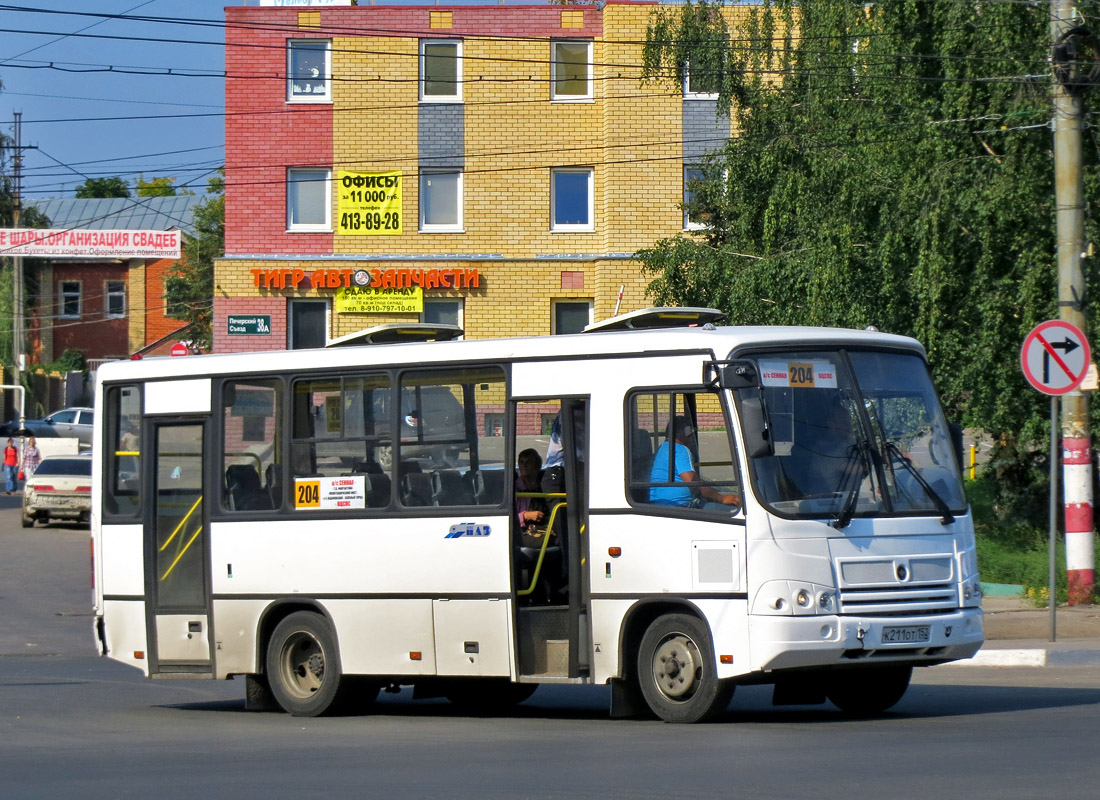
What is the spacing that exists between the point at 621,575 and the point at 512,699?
2.96m

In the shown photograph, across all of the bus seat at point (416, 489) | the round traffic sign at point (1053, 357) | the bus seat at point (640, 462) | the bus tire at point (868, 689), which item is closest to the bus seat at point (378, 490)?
the bus seat at point (416, 489)

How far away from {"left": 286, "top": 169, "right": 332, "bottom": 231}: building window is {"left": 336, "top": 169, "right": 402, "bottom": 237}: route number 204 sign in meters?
0.37

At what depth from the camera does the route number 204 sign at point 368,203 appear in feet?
120

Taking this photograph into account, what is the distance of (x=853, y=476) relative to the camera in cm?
988

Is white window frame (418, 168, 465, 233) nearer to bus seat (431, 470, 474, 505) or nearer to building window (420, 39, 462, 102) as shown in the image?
building window (420, 39, 462, 102)

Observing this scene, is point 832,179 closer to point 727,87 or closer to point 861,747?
point 727,87

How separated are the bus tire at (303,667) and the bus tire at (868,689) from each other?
12.6 ft

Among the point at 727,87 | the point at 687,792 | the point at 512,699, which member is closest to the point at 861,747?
the point at 687,792

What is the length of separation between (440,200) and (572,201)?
3195mm

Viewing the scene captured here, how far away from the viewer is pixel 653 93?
35969 millimetres

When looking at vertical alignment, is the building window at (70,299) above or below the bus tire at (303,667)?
above

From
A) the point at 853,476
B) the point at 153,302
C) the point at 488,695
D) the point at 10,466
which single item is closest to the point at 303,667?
the point at 488,695

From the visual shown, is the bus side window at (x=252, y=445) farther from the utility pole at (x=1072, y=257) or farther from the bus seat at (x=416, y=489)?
the utility pole at (x=1072, y=257)

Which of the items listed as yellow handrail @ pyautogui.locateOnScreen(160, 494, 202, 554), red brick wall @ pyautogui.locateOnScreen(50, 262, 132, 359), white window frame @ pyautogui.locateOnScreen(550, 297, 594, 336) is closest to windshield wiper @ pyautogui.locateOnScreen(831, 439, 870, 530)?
yellow handrail @ pyautogui.locateOnScreen(160, 494, 202, 554)
